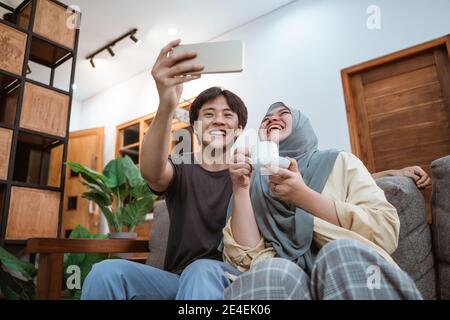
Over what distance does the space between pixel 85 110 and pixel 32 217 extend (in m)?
2.91

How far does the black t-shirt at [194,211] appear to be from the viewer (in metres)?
0.88

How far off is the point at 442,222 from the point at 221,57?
2.44 feet

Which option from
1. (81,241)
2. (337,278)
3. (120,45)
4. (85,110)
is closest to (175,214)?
(81,241)

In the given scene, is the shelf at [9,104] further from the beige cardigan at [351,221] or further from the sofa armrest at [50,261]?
the beige cardigan at [351,221]

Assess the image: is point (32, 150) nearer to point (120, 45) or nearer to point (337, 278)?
point (120, 45)

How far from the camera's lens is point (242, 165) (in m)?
0.80

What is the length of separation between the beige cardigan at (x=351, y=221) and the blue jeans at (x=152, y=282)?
5 cm

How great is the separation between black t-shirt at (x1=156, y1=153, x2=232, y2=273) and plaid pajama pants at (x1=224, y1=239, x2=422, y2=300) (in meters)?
0.25

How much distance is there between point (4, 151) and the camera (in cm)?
193

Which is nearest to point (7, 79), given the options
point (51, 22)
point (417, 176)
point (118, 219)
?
point (51, 22)

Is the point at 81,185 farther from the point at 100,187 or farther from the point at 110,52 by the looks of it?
the point at 100,187

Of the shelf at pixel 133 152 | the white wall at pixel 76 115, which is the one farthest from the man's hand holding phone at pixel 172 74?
the white wall at pixel 76 115

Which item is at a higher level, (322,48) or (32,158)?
(322,48)

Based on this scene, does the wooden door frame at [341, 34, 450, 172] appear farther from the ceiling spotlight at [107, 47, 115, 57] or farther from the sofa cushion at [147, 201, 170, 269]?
the ceiling spotlight at [107, 47, 115, 57]
